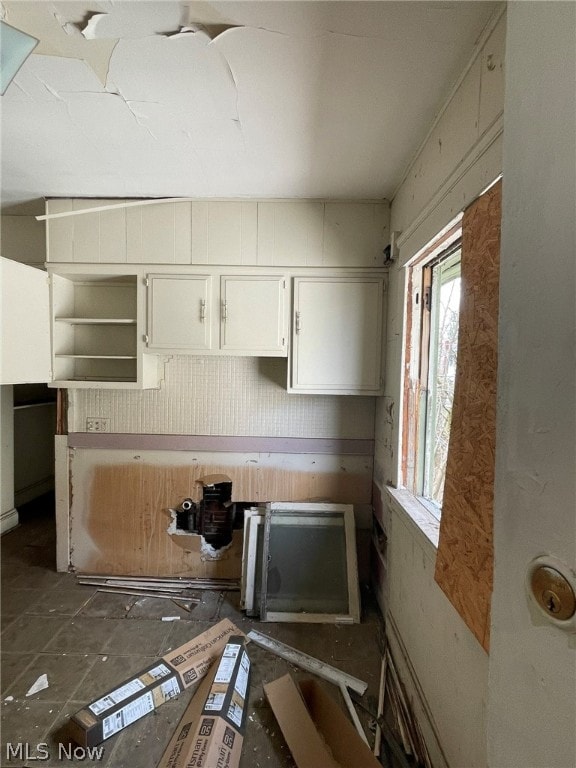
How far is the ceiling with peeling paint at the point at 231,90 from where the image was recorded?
2.96ft

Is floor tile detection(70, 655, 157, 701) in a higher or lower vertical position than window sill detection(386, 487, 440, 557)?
lower

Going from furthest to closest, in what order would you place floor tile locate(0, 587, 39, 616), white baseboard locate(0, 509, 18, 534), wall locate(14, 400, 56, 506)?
1. wall locate(14, 400, 56, 506)
2. white baseboard locate(0, 509, 18, 534)
3. floor tile locate(0, 587, 39, 616)

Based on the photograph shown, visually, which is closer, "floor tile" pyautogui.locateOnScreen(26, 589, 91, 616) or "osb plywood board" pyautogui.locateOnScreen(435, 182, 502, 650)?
"osb plywood board" pyautogui.locateOnScreen(435, 182, 502, 650)

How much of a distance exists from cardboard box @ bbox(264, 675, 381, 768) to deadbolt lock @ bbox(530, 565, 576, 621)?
1.18 m

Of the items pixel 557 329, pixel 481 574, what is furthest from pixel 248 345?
pixel 557 329

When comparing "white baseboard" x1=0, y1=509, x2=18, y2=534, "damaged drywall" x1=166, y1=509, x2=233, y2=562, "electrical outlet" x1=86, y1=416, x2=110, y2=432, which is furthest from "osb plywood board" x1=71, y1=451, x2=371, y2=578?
"white baseboard" x1=0, y1=509, x2=18, y2=534

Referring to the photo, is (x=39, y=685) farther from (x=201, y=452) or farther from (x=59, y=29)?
(x=59, y=29)

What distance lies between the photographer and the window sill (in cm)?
118

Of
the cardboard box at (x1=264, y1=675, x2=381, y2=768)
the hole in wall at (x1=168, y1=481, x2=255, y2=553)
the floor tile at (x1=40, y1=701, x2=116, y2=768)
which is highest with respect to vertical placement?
the hole in wall at (x1=168, y1=481, x2=255, y2=553)

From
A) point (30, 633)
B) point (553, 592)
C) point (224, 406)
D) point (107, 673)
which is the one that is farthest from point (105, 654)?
point (553, 592)

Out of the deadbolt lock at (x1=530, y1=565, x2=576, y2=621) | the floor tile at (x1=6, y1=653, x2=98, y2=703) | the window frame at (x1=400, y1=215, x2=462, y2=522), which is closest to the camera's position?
the deadbolt lock at (x1=530, y1=565, x2=576, y2=621)

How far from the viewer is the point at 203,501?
7.09ft

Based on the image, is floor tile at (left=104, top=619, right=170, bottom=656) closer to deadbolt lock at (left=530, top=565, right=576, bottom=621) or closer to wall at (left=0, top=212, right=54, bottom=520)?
wall at (left=0, top=212, right=54, bottom=520)

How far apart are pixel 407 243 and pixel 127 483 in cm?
221
